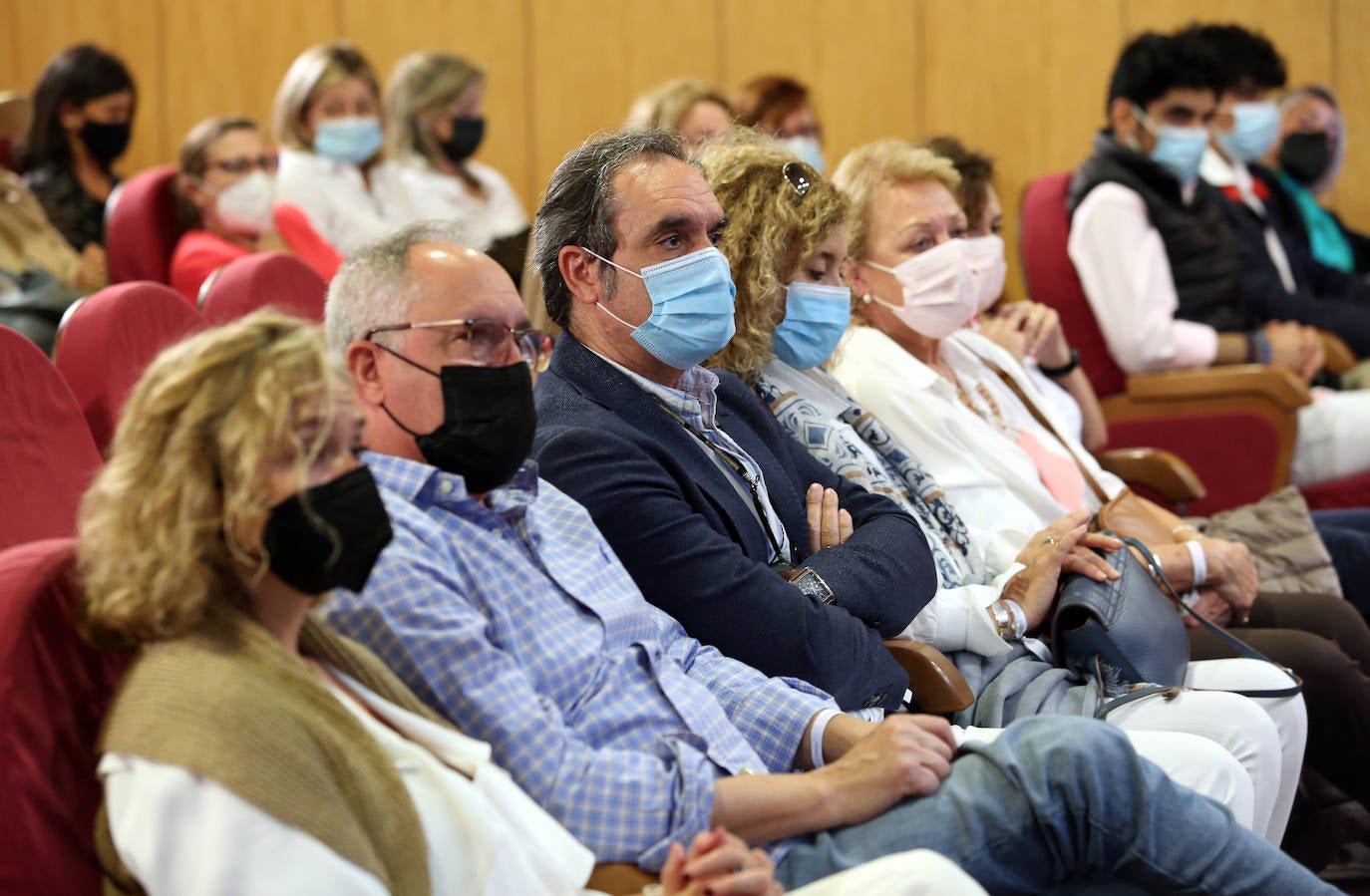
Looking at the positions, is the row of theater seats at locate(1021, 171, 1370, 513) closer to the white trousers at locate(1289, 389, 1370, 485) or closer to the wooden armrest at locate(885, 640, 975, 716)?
the white trousers at locate(1289, 389, 1370, 485)

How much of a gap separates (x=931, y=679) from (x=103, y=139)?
3647 mm

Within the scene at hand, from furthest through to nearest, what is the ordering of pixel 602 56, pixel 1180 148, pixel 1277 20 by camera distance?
1. pixel 602 56
2. pixel 1277 20
3. pixel 1180 148

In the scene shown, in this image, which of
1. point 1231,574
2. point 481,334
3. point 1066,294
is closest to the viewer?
point 481,334

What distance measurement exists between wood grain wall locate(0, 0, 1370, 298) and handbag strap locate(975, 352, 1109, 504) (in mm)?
3324

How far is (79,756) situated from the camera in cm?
129

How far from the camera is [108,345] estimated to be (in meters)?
2.23

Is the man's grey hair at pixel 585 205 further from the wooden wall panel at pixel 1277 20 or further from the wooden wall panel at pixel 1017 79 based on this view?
the wooden wall panel at pixel 1277 20

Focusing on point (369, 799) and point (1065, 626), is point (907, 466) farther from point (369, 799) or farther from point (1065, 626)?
point (369, 799)

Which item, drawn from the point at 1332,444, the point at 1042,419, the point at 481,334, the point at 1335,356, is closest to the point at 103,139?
the point at 1042,419

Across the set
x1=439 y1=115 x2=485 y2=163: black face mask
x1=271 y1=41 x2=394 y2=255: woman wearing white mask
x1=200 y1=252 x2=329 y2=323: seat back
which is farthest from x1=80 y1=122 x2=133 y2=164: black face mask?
x1=200 y1=252 x2=329 y2=323: seat back

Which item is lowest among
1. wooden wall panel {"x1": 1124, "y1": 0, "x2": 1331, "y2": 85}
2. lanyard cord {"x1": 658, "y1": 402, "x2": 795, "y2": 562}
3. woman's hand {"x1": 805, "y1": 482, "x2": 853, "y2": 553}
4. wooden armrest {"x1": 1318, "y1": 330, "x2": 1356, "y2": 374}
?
wooden armrest {"x1": 1318, "y1": 330, "x2": 1356, "y2": 374}

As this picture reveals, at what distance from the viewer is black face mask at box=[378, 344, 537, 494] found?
5.41 feet

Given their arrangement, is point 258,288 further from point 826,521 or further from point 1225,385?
point 1225,385

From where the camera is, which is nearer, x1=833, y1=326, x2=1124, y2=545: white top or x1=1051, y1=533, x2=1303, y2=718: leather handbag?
x1=1051, y1=533, x2=1303, y2=718: leather handbag
